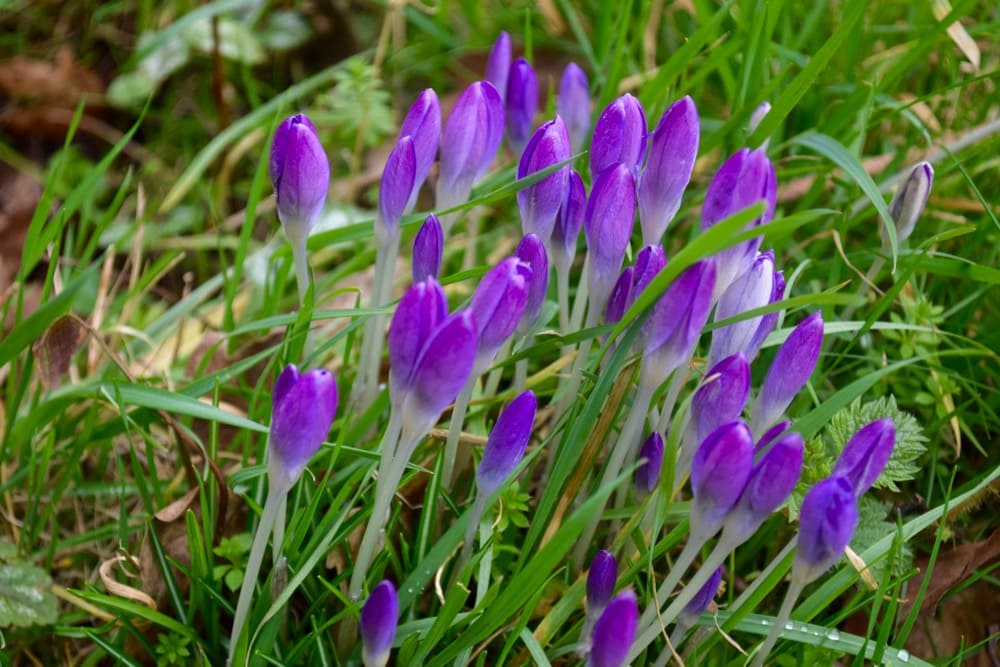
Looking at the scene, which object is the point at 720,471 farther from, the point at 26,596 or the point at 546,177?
the point at 26,596

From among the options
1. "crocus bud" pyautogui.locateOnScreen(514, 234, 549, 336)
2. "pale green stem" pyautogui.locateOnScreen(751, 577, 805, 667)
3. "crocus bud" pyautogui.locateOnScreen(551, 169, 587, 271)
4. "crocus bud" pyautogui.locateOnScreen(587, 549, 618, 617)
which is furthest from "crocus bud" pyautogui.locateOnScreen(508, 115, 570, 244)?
"pale green stem" pyautogui.locateOnScreen(751, 577, 805, 667)

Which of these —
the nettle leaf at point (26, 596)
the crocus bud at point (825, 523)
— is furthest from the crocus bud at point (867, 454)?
the nettle leaf at point (26, 596)

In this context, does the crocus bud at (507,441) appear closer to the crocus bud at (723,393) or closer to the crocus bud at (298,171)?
the crocus bud at (723,393)

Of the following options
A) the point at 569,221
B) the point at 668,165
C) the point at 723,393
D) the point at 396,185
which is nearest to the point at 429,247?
the point at 396,185

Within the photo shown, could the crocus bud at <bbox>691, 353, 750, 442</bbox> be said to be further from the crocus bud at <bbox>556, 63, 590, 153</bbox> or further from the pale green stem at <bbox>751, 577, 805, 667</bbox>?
the crocus bud at <bbox>556, 63, 590, 153</bbox>

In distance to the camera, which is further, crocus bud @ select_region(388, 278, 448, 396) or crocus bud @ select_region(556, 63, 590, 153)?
crocus bud @ select_region(556, 63, 590, 153)

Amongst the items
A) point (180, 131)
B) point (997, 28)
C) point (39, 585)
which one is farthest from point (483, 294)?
point (180, 131)
